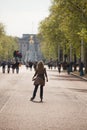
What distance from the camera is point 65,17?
75.2 metres

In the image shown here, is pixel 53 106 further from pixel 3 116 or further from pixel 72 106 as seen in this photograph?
pixel 3 116

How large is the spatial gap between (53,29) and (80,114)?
87.9 meters

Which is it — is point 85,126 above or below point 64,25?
below

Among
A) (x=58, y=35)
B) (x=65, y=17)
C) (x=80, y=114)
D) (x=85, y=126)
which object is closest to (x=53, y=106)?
(x=80, y=114)

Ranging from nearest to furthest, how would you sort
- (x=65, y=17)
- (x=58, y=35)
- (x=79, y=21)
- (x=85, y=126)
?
(x=85, y=126)
(x=79, y=21)
(x=65, y=17)
(x=58, y=35)

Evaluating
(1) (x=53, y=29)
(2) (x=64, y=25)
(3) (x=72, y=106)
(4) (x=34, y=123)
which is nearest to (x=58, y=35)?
(1) (x=53, y=29)

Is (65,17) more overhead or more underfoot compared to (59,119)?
more overhead

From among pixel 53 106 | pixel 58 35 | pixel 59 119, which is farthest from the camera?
pixel 58 35

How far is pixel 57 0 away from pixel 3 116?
180 feet

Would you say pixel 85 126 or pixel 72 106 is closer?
pixel 85 126

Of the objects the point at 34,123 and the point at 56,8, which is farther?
the point at 56,8

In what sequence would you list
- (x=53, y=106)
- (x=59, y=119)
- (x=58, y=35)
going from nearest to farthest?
(x=59, y=119), (x=53, y=106), (x=58, y=35)

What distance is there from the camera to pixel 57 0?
239 ft

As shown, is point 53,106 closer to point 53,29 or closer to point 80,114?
point 80,114
